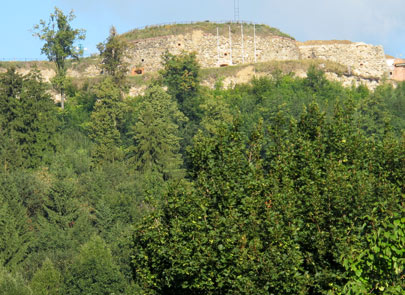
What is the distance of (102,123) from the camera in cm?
5347

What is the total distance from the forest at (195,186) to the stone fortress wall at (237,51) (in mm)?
2817

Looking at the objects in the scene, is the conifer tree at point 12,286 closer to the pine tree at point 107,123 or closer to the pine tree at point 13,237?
the pine tree at point 13,237

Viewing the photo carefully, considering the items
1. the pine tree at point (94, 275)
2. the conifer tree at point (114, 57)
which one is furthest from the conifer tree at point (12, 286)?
the conifer tree at point (114, 57)

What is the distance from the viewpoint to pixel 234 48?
61562 millimetres

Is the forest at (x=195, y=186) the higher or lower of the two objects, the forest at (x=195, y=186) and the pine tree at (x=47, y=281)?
the higher

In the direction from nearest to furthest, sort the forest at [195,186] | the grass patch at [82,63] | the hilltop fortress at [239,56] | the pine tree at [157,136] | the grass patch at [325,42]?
the forest at [195,186] → the pine tree at [157,136] → the hilltop fortress at [239,56] → the grass patch at [82,63] → the grass patch at [325,42]

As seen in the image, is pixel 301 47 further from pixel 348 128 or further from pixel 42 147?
pixel 348 128

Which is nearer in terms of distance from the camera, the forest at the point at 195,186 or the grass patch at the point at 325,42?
the forest at the point at 195,186

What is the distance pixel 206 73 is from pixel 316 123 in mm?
36535

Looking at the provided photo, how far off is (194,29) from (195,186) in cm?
4304

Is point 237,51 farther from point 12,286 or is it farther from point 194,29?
point 12,286

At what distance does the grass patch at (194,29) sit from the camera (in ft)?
203

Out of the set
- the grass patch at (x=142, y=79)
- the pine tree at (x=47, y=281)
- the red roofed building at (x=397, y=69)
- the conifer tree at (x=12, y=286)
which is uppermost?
the grass patch at (x=142, y=79)

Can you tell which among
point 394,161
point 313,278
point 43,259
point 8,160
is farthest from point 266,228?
point 8,160
